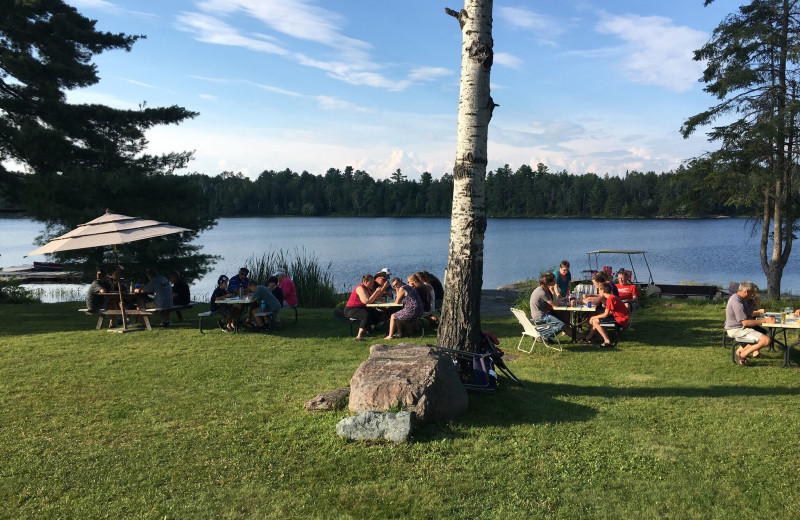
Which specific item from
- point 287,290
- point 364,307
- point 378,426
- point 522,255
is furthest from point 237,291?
point 522,255

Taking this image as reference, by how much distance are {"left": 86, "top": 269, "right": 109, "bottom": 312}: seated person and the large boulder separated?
23.1 feet

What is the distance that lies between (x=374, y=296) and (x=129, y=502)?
19.3ft

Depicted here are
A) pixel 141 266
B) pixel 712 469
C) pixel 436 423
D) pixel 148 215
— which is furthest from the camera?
pixel 141 266

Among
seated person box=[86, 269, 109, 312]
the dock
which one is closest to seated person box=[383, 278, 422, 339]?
seated person box=[86, 269, 109, 312]

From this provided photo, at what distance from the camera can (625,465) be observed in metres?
3.99

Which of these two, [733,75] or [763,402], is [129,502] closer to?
[763,402]

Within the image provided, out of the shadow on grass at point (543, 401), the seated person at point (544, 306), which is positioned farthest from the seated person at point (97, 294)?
the shadow on grass at point (543, 401)

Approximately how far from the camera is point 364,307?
9242mm

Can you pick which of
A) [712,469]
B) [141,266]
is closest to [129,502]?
[712,469]

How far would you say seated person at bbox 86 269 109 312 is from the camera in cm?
1010

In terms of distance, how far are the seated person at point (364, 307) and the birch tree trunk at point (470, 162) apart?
11.9 feet

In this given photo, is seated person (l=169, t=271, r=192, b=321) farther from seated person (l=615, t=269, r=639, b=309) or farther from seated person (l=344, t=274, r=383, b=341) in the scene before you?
seated person (l=615, t=269, r=639, b=309)

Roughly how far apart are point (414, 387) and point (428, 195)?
101m

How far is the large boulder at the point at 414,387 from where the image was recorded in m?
4.64
